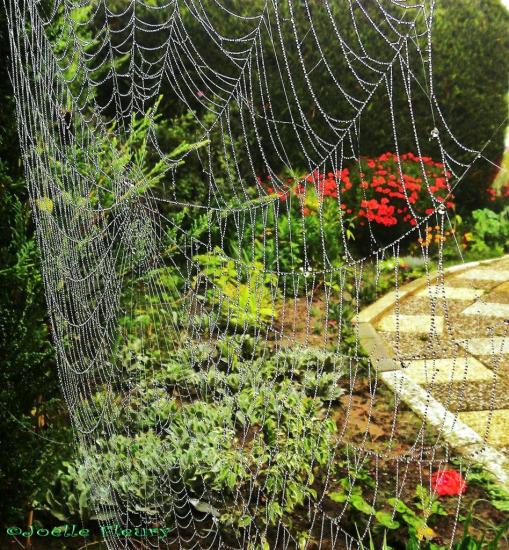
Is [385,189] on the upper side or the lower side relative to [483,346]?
upper

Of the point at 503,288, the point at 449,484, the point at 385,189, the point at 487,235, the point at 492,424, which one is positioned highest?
the point at 385,189

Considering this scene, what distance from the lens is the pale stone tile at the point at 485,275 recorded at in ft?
20.1

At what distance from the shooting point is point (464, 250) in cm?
729

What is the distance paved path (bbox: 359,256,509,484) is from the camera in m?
3.77

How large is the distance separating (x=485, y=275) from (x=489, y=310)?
A: 1095mm

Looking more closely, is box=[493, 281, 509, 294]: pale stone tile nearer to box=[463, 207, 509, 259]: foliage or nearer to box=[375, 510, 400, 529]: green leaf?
box=[463, 207, 509, 259]: foliage

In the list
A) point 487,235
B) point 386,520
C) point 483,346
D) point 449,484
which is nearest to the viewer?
point 386,520

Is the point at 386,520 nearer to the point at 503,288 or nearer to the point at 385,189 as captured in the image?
the point at 503,288

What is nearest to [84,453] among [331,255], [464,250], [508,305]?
[331,255]

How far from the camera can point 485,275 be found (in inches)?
246

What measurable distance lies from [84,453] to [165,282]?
1.47 metres

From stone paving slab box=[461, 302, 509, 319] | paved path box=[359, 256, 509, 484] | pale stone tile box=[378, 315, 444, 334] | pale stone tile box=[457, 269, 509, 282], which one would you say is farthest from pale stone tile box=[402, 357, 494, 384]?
pale stone tile box=[457, 269, 509, 282]

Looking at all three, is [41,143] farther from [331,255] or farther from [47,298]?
[331,255]

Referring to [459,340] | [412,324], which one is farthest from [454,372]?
[412,324]
